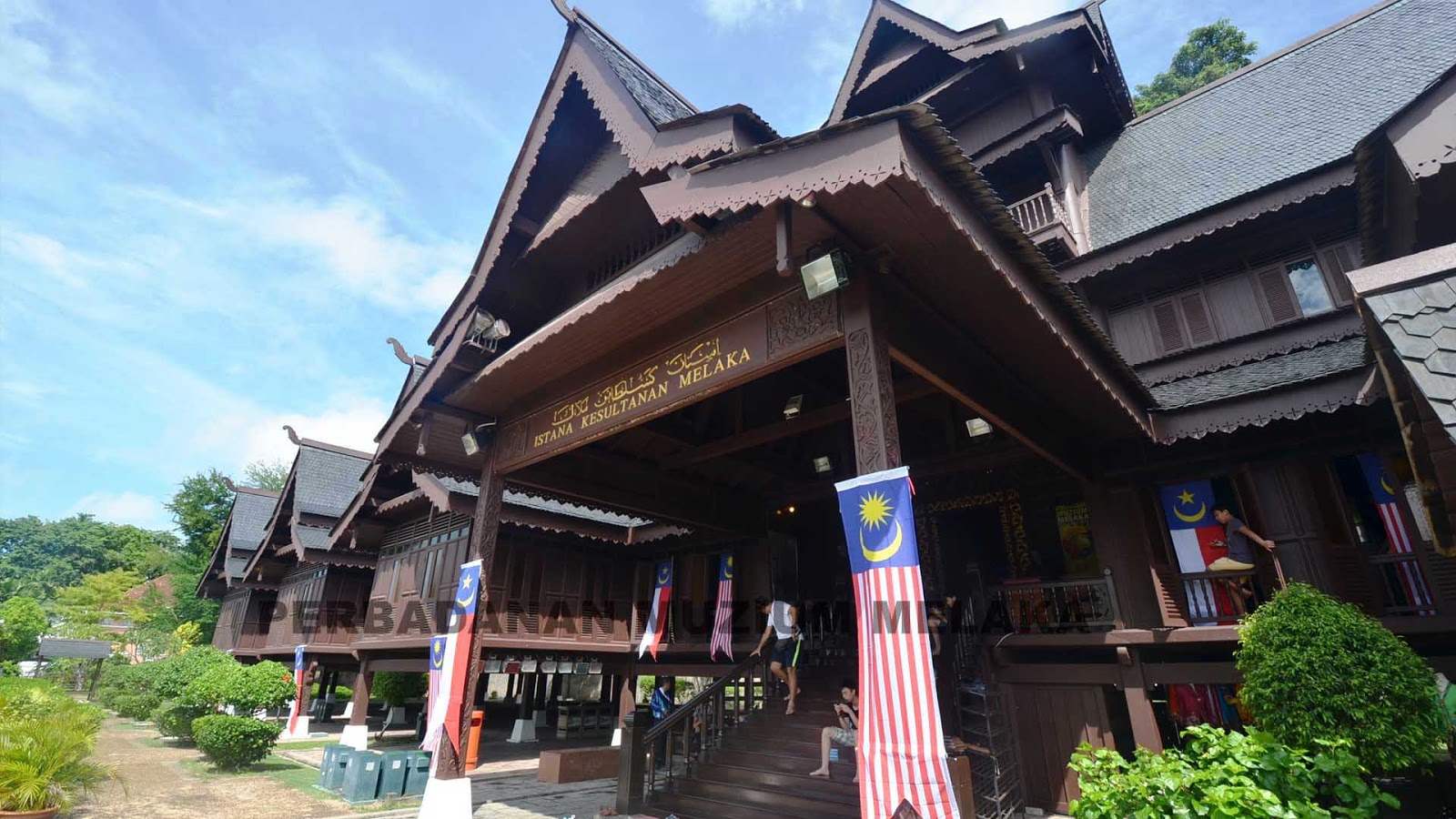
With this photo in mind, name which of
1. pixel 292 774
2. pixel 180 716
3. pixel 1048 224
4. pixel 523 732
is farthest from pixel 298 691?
pixel 1048 224

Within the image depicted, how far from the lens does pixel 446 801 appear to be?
7.11 m

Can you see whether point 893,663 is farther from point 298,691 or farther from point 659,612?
point 298,691

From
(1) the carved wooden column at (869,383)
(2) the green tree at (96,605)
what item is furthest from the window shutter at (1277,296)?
(2) the green tree at (96,605)

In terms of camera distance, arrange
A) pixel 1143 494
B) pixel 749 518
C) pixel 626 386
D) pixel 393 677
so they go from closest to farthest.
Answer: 1. pixel 626 386
2. pixel 1143 494
3. pixel 749 518
4. pixel 393 677

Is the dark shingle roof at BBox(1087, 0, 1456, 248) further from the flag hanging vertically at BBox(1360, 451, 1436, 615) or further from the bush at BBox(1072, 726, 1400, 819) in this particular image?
the bush at BBox(1072, 726, 1400, 819)

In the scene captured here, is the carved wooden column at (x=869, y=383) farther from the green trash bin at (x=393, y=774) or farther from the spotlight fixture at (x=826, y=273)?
the green trash bin at (x=393, y=774)

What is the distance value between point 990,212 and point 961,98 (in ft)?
32.8

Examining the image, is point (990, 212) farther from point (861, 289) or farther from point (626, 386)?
point (626, 386)

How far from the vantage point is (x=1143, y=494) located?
909 centimetres

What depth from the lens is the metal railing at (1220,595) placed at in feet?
26.8

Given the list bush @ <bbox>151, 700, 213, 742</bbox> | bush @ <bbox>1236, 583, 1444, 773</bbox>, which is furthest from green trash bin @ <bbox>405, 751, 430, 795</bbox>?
bush @ <bbox>1236, 583, 1444, 773</bbox>

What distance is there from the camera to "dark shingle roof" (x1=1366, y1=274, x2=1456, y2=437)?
3.15m

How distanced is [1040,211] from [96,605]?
2409 inches

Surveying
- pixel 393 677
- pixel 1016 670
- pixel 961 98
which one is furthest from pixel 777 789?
pixel 393 677
